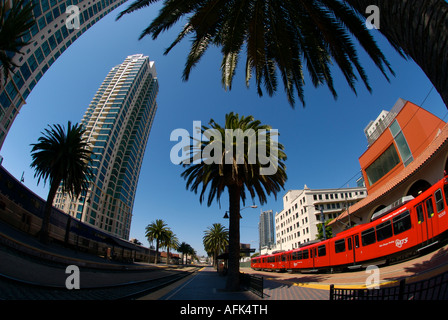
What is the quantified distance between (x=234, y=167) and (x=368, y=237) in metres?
11.1

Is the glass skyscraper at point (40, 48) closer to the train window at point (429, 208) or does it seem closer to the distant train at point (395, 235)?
the distant train at point (395, 235)

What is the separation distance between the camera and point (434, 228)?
10.5 metres

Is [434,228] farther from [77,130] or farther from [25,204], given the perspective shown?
[25,204]

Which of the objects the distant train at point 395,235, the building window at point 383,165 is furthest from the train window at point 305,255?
the building window at point 383,165

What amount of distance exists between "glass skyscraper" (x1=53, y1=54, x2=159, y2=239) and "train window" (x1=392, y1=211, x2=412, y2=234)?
7534 centimetres

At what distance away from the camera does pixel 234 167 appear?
1186 cm

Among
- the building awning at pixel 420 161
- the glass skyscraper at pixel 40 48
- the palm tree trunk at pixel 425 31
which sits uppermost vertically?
the glass skyscraper at pixel 40 48

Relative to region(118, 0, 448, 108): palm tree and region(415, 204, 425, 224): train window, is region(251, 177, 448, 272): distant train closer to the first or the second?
region(415, 204, 425, 224): train window

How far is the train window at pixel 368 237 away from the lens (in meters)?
14.3

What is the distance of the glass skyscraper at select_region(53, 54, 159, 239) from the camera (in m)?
72.8

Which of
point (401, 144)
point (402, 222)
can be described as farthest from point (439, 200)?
point (401, 144)

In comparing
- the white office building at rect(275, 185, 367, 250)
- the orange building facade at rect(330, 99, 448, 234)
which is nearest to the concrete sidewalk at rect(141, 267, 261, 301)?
the orange building facade at rect(330, 99, 448, 234)

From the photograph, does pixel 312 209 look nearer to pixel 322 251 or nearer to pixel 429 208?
pixel 322 251

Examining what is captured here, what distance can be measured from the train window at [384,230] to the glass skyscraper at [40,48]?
1827 inches
